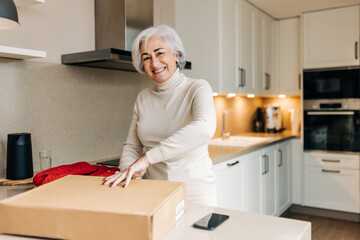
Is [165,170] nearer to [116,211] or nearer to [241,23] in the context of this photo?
[116,211]

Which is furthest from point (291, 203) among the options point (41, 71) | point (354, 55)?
point (41, 71)

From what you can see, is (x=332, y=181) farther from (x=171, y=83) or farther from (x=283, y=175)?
(x=171, y=83)

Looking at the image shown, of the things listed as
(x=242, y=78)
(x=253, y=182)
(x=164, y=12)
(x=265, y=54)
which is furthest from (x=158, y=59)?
(x=265, y=54)

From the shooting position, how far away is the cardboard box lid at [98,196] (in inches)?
33.5

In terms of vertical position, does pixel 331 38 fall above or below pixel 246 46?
above

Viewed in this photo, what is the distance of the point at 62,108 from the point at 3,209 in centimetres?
120

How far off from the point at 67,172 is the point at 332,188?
9.70 ft

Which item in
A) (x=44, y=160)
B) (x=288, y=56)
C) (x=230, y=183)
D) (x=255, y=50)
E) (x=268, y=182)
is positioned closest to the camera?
(x=44, y=160)

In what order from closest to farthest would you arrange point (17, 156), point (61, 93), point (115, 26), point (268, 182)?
point (17, 156), point (61, 93), point (115, 26), point (268, 182)

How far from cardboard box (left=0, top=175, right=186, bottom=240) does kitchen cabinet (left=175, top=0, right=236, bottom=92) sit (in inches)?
81.5

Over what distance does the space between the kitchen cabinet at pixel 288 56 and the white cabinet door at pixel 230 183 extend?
5.56 ft

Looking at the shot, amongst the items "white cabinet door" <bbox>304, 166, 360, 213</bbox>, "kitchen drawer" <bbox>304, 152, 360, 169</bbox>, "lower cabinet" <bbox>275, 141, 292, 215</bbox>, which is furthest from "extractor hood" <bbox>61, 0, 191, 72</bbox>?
"white cabinet door" <bbox>304, 166, 360, 213</bbox>

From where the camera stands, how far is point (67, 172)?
1.56 meters

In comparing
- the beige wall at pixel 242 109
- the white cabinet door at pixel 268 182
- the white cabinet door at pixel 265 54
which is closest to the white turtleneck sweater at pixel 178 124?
the white cabinet door at pixel 268 182
